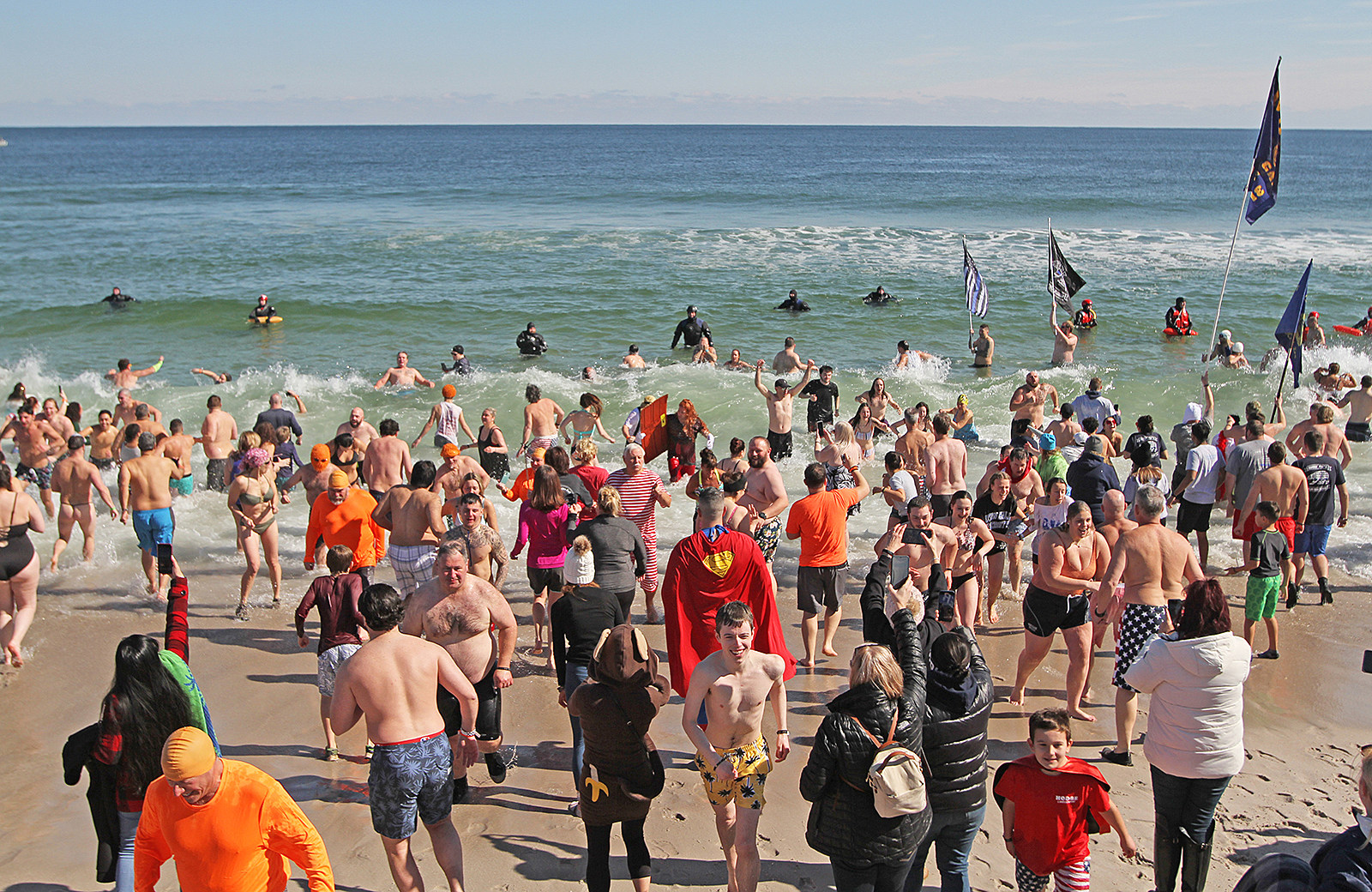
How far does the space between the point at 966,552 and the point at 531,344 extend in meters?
14.4

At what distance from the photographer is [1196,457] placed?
8.29 metres

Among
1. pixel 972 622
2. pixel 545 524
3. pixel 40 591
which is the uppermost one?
pixel 545 524

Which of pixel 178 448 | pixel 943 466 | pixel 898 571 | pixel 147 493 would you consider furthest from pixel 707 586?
pixel 178 448

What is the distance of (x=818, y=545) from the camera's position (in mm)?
6625

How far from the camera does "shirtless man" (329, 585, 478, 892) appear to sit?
12.8 ft

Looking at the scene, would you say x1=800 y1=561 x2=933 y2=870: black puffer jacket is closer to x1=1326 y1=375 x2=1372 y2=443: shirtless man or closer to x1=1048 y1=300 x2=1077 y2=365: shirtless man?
x1=1326 y1=375 x2=1372 y2=443: shirtless man

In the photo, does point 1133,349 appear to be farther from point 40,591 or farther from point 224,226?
point 224,226

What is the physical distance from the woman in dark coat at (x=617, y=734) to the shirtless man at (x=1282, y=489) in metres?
5.44

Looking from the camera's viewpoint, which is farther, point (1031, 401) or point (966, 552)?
point (1031, 401)

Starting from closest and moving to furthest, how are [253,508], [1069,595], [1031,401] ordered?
[1069,595] < [253,508] < [1031,401]

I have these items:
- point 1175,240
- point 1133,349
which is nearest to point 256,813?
point 1133,349

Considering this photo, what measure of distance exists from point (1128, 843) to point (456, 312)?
2183cm

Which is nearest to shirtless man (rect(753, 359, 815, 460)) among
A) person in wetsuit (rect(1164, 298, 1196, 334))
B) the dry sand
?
the dry sand

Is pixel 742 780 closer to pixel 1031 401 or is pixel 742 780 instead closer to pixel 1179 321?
pixel 1031 401
